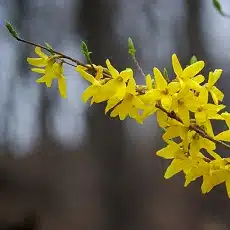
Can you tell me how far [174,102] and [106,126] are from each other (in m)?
0.97

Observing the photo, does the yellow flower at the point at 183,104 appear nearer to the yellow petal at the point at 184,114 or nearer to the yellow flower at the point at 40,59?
the yellow petal at the point at 184,114

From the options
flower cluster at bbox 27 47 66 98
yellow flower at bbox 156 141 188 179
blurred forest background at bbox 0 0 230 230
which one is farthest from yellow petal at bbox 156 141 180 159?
blurred forest background at bbox 0 0 230 230

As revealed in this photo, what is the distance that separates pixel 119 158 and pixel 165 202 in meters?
0.20

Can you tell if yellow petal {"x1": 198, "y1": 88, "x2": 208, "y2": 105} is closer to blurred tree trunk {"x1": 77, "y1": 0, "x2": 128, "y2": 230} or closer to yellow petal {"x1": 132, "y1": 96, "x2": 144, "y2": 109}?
yellow petal {"x1": 132, "y1": 96, "x2": 144, "y2": 109}

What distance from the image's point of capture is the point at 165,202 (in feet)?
4.24

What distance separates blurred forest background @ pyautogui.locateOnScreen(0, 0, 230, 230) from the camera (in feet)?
4.26

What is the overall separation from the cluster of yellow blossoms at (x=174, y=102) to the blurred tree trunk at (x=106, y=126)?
92 cm

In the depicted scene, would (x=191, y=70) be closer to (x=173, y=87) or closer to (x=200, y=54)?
(x=173, y=87)

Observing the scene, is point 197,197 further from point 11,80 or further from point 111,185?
point 11,80

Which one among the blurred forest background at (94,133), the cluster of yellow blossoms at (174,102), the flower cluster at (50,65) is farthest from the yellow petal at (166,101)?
the blurred forest background at (94,133)

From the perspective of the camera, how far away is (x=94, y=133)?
1.34m

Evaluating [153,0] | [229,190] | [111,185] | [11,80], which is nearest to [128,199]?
[111,185]

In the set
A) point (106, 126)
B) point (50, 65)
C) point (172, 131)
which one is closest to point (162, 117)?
point (172, 131)

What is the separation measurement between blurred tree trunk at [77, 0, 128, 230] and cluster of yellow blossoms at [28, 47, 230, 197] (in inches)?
36.0
